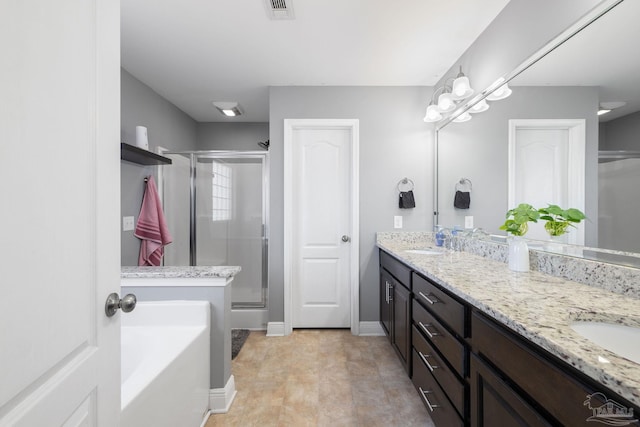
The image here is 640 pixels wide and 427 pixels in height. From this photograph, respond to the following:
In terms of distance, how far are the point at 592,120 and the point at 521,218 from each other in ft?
1.73

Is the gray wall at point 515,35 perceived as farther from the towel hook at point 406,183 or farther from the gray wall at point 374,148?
the towel hook at point 406,183

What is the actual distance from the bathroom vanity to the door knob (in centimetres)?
110

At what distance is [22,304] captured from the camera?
0.51 meters

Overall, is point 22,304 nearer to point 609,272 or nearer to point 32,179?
point 32,179

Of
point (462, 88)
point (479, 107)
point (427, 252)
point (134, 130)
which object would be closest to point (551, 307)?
point (427, 252)

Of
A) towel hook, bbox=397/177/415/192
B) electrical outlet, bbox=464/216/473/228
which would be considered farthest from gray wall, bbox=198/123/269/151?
electrical outlet, bbox=464/216/473/228

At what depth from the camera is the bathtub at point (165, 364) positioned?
3.40 feet

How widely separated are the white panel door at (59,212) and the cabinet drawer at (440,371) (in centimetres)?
120

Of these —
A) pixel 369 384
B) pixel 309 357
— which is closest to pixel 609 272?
pixel 369 384

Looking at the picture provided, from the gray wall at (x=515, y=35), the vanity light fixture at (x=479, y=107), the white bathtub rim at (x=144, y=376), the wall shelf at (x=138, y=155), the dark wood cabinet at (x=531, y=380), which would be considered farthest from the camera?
the wall shelf at (x=138, y=155)

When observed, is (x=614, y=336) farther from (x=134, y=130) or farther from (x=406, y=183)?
(x=134, y=130)

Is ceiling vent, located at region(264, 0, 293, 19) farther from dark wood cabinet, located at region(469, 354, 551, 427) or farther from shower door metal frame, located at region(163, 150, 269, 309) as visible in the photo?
dark wood cabinet, located at region(469, 354, 551, 427)

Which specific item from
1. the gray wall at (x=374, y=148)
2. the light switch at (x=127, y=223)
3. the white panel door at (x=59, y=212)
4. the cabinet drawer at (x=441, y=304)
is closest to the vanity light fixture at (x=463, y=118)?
the gray wall at (x=374, y=148)

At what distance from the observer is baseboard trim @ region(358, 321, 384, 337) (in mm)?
2736
